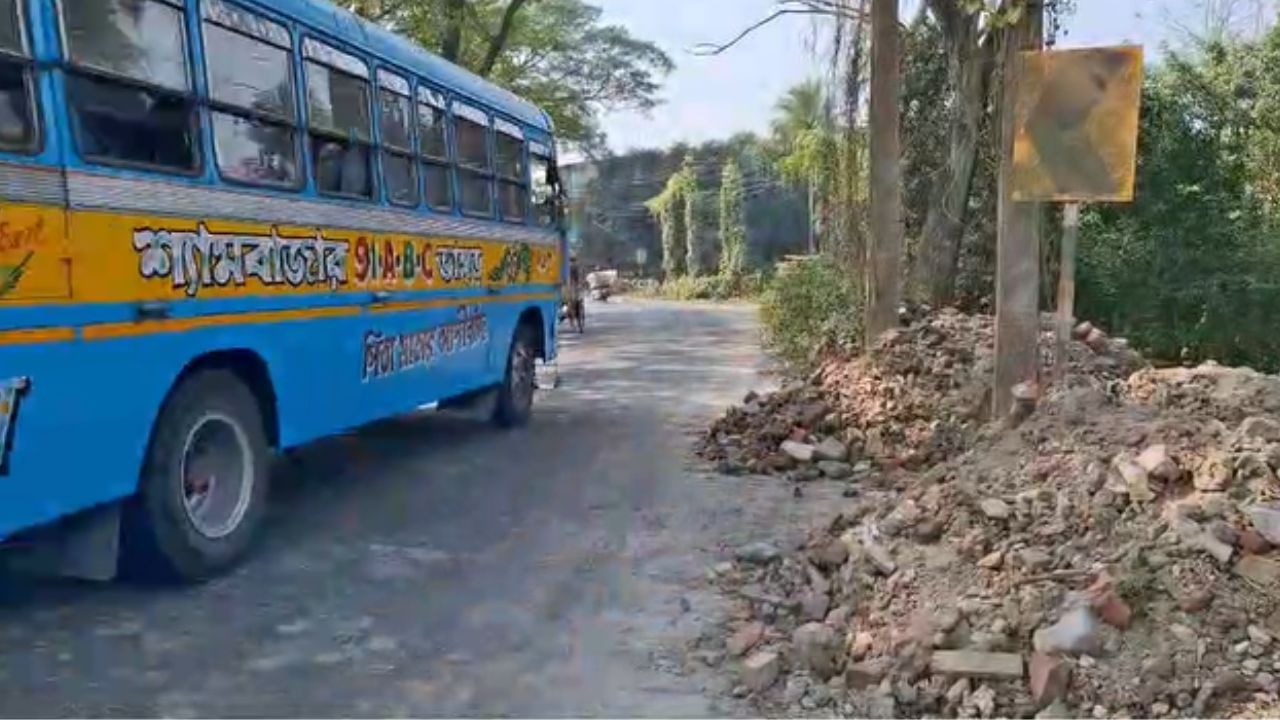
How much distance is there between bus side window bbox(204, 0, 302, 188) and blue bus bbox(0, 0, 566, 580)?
0.01 meters

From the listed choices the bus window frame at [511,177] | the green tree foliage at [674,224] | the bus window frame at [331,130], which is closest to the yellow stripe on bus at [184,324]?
the bus window frame at [331,130]

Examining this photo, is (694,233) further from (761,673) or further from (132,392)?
(761,673)

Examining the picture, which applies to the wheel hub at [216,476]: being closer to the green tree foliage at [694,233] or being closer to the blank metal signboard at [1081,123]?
the blank metal signboard at [1081,123]

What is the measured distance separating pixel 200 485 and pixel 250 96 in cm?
191

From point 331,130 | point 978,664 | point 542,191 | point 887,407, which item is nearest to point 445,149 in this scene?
point 331,130

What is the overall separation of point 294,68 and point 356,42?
89 centimetres

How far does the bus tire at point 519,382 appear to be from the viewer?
10273 mm

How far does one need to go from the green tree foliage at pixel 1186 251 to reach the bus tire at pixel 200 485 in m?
10.2

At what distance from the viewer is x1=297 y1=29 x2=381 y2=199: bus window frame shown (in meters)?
6.30

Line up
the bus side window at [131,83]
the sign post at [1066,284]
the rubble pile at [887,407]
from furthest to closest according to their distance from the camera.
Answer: the rubble pile at [887,407]
the sign post at [1066,284]
the bus side window at [131,83]

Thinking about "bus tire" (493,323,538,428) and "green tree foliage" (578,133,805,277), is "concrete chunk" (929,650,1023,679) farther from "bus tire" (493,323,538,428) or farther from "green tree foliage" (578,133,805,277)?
"green tree foliage" (578,133,805,277)

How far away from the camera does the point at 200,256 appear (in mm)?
5230

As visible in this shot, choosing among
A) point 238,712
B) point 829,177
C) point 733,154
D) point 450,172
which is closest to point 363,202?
point 450,172

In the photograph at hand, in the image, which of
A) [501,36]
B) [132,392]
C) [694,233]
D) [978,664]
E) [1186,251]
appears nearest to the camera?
[978,664]
